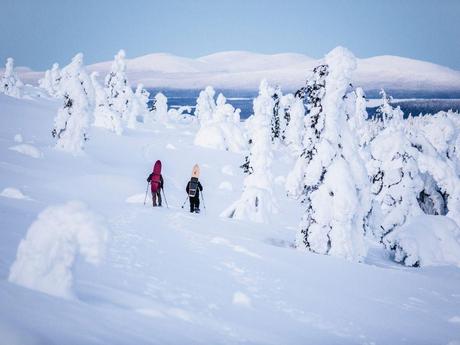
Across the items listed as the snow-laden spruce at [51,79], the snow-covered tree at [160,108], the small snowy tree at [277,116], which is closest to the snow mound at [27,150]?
the small snowy tree at [277,116]

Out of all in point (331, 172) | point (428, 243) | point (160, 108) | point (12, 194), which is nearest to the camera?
point (12, 194)

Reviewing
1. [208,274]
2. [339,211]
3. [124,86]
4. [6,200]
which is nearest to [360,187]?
[339,211]

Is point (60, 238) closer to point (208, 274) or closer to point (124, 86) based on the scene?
point (208, 274)

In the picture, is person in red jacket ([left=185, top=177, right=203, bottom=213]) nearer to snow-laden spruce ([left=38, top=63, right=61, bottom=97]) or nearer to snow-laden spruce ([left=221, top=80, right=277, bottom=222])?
snow-laden spruce ([left=221, top=80, right=277, bottom=222])

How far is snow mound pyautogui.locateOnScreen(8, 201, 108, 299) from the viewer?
3.99 meters

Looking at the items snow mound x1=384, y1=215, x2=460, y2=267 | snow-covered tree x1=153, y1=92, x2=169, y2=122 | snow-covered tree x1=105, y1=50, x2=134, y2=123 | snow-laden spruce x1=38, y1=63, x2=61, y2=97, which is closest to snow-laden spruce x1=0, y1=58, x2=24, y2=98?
snow-covered tree x1=105, y1=50, x2=134, y2=123

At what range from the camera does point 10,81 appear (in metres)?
78.2

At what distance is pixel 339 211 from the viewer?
42.4 ft

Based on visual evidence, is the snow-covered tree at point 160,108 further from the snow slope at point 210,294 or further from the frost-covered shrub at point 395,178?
the snow slope at point 210,294

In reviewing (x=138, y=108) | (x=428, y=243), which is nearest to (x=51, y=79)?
(x=138, y=108)

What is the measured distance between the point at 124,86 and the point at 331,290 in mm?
67731

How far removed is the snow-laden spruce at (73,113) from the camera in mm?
31609

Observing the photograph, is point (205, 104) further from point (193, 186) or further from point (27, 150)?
point (193, 186)

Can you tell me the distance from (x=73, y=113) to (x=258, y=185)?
16047 millimetres
